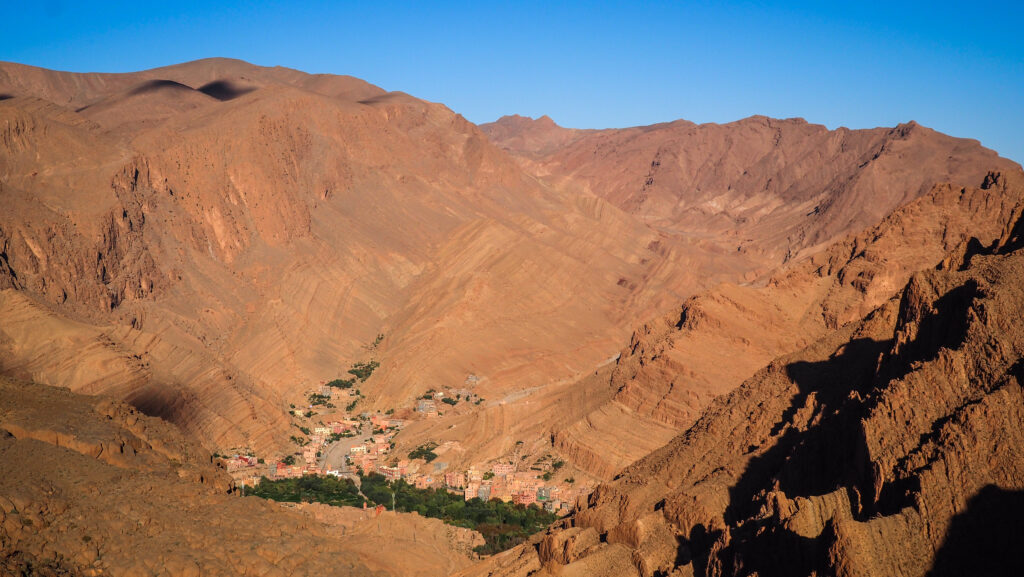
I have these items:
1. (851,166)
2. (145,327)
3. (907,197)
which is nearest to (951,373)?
(145,327)

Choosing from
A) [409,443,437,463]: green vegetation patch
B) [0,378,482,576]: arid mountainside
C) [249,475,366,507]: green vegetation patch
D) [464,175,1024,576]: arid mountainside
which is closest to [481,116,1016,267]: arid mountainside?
[409,443,437,463]: green vegetation patch

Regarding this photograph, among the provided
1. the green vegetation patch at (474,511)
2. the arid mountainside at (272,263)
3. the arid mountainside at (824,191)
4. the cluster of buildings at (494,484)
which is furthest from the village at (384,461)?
the arid mountainside at (824,191)

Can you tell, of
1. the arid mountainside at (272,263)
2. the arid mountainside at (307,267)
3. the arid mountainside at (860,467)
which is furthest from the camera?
the arid mountainside at (272,263)

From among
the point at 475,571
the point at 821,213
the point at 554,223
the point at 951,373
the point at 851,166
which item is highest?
the point at 851,166

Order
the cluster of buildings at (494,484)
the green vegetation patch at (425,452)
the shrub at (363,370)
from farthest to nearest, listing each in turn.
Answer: the shrub at (363,370)
the green vegetation patch at (425,452)
the cluster of buildings at (494,484)

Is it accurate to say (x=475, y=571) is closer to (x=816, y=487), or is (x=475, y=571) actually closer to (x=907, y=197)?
(x=816, y=487)

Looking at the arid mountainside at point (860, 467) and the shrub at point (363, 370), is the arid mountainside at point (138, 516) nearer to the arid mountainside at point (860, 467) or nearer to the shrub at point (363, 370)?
the arid mountainside at point (860, 467)
